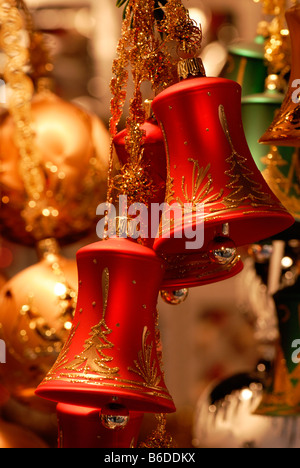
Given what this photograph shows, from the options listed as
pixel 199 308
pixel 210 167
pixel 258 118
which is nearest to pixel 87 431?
pixel 210 167

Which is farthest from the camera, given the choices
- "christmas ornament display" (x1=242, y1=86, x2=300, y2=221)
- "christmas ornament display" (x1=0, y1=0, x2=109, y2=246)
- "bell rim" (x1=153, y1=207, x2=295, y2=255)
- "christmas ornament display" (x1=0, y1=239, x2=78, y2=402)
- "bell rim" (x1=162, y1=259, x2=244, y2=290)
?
"christmas ornament display" (x1=0, y1=0, x2=109, y2=246)

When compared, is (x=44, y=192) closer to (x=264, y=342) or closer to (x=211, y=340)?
(x=264, y=342)

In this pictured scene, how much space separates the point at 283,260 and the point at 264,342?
27cm

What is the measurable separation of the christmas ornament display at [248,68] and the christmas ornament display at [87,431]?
1.37 feet

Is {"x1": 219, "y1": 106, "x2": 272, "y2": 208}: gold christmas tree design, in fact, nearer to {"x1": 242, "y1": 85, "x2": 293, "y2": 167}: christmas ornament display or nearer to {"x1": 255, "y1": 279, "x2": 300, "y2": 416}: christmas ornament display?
{"x1": 242, "y1": 85, "x2": 293, "y2": 167}: christmas ornament display

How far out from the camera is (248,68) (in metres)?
1.18

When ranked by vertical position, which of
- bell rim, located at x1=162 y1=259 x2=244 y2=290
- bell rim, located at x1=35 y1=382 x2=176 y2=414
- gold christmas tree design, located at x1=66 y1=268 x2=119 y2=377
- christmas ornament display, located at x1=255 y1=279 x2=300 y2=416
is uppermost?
bell rim, located at x1=162 y1=259 x2=244 y2=290

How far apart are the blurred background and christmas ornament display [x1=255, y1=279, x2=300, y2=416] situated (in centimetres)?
2

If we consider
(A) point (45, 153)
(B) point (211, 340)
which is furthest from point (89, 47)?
(A) point (45, 153)


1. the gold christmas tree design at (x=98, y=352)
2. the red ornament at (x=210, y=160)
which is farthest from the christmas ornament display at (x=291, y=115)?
the gold christmas tree design at (x=98, y=352)

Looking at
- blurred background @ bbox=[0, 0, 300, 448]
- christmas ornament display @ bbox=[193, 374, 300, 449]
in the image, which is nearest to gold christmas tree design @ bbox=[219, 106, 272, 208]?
blurred background @ bbox=[0, 0, 300, 448]

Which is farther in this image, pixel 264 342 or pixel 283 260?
pixel 264 342

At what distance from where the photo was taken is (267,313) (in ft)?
4.84

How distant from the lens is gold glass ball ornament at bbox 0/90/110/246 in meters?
1.31
